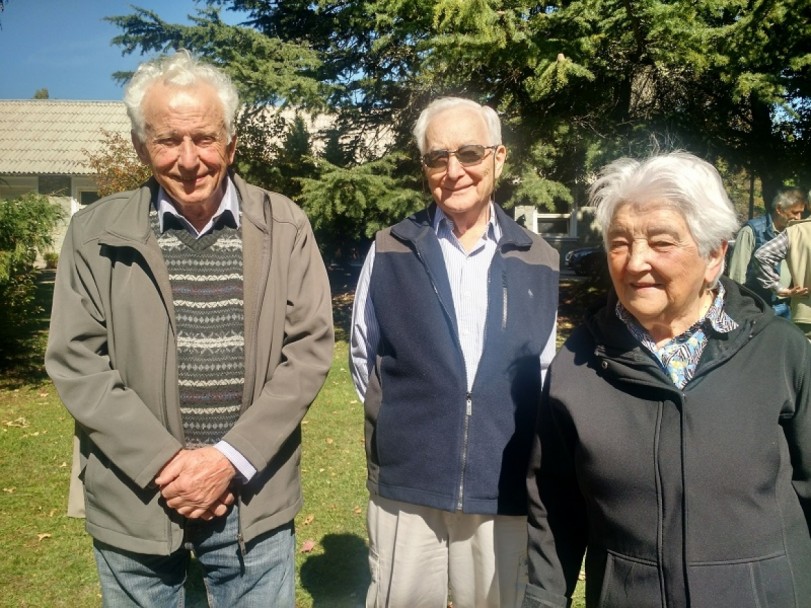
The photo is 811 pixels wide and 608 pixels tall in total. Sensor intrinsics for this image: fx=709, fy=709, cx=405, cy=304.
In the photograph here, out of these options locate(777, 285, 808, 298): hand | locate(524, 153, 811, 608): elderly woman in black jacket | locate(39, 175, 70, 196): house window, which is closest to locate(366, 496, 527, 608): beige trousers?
locate(524, 153, 811, 608): elderly woman in black jacket

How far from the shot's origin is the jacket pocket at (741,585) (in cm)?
169

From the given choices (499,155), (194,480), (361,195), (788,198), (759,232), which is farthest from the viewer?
(361,195)

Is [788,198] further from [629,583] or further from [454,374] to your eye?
[629,583]

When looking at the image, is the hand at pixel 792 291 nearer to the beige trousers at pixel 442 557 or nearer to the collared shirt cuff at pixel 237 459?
the beige trousers at pixel 442 557

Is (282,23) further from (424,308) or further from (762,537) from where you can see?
(762,537)

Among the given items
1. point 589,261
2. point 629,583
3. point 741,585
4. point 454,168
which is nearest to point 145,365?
point 454,168

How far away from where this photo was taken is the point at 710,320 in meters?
1.84

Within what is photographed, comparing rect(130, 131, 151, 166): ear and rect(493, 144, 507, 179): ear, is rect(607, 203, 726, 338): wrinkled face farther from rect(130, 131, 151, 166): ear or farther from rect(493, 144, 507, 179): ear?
rect(130, 131, 151, 166): ear

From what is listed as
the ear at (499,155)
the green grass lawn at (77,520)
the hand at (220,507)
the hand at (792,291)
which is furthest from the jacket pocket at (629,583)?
the hand at (792,291)

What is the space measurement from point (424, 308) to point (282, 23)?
943 centimetres

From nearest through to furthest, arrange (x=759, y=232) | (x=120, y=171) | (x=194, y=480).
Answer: (x=194, y=480)
(x=759, y=232)
(x=120, y=171)

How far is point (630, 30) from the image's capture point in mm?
7129

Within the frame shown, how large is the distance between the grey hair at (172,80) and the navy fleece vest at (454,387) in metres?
0.80

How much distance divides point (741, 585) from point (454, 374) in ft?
3.37
